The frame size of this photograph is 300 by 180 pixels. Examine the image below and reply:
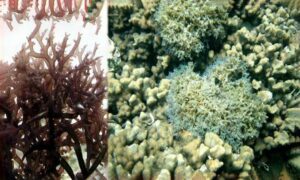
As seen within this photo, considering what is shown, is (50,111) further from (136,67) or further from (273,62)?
(273,62)

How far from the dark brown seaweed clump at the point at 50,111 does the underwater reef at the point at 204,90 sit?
0.20 meters

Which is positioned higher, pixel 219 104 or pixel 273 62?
pixel 273 62

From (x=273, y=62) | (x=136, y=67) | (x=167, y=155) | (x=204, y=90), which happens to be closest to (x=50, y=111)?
(x=136, y=67)

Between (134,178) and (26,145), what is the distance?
603 millimetres

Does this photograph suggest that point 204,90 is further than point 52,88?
No

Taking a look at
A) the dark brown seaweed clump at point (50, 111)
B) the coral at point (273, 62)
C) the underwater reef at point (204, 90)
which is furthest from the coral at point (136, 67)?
the coral at point (273, 62)

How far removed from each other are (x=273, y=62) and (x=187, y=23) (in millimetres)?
479

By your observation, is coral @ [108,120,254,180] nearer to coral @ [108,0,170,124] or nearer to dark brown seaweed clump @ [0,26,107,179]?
coral @ [108,0,170,124]

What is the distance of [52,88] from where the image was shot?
2219mm

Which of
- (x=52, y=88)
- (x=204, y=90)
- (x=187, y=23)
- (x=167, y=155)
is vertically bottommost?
(x=167, y=155)

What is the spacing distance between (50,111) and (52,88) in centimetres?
13

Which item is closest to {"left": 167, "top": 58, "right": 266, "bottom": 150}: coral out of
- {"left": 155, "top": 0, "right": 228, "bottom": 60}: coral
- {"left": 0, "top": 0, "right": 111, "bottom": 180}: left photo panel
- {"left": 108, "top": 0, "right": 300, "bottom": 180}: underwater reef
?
{"left": 108, "top": 0, "right": 300, "bottom": 180}: underwater reef

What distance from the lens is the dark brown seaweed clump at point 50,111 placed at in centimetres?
216

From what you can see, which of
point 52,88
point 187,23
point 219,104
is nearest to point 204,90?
point 219,104
